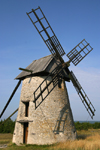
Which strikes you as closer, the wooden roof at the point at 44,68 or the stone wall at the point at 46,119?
the stone wall at the point at 46,119

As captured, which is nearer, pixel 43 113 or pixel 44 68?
pixel 43 113

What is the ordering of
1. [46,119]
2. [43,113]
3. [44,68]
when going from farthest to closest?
1. [44,68]
2. [43,113]
3. [46,119]

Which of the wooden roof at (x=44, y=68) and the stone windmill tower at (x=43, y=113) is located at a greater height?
the wooden roof at (x=44, y=68)

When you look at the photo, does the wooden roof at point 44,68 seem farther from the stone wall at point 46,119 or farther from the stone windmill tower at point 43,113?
the stone wall at point 46,119

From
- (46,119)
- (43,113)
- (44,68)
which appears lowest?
(46,119)

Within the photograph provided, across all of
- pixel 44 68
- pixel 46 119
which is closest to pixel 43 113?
pixel 46 119

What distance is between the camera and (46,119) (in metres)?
11.5

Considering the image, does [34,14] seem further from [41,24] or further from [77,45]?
[77,45]

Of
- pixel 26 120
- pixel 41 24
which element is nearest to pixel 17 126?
pixel 26 120

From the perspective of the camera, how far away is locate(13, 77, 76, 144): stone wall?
36.7 feet

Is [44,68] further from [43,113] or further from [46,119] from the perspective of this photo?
[46,119]

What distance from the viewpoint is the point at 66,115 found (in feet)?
40.5

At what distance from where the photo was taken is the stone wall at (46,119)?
11180 mm

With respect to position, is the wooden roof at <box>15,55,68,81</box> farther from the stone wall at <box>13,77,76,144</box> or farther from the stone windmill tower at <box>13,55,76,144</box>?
the stone wall at <box>13,77,76,144</box>
